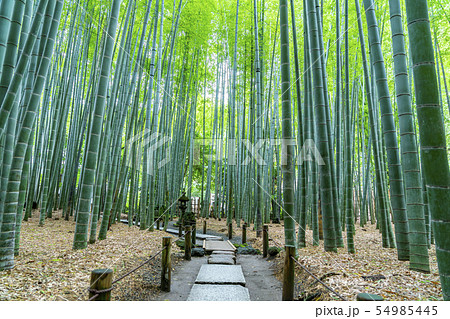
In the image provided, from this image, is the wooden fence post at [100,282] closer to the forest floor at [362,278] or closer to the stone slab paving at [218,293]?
the stone slab paving at [218,293]

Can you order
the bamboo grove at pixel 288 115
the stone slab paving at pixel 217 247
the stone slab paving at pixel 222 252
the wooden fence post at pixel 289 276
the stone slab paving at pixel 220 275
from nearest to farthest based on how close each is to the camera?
the bamboo grove at pixel 288 115
the wooden fence post at pixel 289 276
the stone slab paving at pixel 220 275
the stone slab paving at pixel 222 252
the stone slab paving at pixel 217 247

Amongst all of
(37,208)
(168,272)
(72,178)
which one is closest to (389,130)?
(168,272)

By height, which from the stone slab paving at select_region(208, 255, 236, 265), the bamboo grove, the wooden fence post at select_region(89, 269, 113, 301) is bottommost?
the stone slab paving at select_region(208, 255, 236, 265)

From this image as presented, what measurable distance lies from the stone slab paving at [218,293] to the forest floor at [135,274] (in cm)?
41

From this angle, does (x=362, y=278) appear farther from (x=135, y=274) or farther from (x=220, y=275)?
(x=135, y=274)

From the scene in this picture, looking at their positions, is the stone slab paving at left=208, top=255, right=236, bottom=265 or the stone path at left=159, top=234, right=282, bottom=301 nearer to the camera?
the stone path at left=159, top=234, right=282, bottom=301

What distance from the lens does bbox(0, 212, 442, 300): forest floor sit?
73.4 inches

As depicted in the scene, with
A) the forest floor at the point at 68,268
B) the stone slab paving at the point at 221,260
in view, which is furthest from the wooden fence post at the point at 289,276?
the stone slab paving at the point at 221,260

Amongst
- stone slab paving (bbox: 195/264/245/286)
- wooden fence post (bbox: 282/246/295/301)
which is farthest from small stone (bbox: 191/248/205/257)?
wooden fence post (bbox: 282/246/295/301)

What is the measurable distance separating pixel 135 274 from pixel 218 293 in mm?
917

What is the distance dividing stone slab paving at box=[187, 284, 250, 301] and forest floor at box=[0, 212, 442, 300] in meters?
0.41

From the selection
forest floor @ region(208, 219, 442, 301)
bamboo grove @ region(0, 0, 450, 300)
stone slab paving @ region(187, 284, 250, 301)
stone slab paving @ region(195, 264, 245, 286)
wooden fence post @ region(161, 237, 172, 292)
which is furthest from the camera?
stone slab paving @ region(195, 264, 245, 286)

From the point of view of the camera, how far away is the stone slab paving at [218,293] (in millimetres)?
2445

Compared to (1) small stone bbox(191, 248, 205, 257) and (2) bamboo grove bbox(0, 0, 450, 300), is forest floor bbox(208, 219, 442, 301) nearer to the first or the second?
(2) bamboo grove bbox(0, 0, 450, 300)
